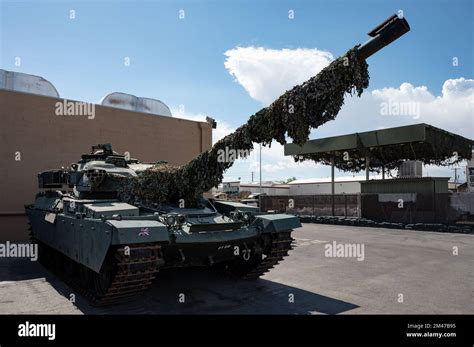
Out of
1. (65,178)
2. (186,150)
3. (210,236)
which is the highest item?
(186,150)

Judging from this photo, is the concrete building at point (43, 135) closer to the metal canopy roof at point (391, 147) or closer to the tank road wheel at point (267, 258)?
the metal canopy roof at point (391, 147)

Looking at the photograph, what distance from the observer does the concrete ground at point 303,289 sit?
22.2 ft

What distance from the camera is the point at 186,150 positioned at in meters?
20.2

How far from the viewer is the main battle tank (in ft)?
20.1

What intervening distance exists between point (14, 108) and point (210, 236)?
11143mm

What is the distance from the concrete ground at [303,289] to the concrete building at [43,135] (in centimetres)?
342

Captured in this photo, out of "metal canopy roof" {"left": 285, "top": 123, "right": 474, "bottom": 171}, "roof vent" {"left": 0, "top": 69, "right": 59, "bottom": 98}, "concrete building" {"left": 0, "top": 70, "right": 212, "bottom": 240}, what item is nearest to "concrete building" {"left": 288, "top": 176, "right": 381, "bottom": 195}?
"metal canopy roof" {"left": 285, "top": 123, "right": 474, "bottom": 171}

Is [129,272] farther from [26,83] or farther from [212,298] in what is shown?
[26,83]

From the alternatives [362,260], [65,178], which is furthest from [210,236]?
[362,260]

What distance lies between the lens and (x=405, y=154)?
1008 inches

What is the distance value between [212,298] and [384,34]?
16.5ft

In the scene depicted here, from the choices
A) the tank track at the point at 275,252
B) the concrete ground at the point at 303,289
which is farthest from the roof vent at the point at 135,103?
the tank track at the point at 275,252

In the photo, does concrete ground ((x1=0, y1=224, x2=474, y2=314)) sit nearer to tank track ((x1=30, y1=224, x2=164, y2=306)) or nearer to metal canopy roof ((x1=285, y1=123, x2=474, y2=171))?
tank track ((x1=30, y1=224, x2=164, y2=306))
